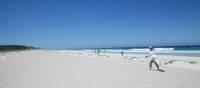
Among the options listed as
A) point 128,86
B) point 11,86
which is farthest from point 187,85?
point 11,86

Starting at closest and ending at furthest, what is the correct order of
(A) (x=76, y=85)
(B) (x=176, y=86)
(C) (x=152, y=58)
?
(B) (x=176, y=86) < (A) (x=76, y=85) < (C) (x=152, y=58)

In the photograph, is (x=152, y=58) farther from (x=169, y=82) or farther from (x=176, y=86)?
(x=176, y=86)

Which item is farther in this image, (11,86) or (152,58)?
(152,58)

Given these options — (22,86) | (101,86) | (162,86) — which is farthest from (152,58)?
(22,86)

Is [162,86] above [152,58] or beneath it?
beneath

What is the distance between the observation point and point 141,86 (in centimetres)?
793

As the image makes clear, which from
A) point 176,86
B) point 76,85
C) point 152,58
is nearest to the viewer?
point 176,86

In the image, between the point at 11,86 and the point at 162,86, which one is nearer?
the point at 162,86

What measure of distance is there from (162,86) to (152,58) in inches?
154

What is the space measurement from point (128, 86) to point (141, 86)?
565 millimetres

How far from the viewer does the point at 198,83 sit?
318 inches

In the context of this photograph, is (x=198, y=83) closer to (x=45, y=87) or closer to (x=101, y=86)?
(x=101, y=86)

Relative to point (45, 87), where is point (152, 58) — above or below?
above

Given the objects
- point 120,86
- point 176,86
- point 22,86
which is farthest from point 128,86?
point 22,86
